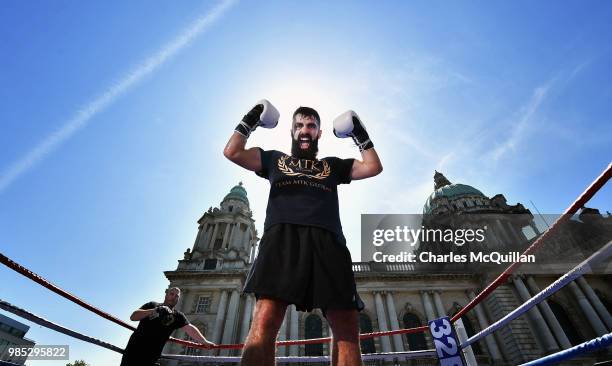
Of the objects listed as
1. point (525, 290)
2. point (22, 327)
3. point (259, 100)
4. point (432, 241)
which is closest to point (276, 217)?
point (259, 100)

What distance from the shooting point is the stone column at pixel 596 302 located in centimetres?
2114

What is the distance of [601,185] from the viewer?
177cm

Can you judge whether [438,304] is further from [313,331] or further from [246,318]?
[246,318]

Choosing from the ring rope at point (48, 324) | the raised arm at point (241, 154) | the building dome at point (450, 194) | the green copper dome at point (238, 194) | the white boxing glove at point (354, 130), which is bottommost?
the ring rope at point (48, 324)

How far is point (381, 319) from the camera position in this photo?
22.0 m

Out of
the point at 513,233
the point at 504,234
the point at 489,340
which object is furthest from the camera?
the point at 513,233

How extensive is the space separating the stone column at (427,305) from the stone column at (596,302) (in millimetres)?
12184

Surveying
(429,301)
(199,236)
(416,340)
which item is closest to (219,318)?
(199,236)

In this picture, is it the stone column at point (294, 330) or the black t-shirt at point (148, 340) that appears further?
the stone column at point (294, 330)

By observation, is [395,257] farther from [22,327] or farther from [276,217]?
[22,327]

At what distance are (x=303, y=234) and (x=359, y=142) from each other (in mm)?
1182

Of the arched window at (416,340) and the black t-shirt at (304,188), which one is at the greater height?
the arched window at (416,340)

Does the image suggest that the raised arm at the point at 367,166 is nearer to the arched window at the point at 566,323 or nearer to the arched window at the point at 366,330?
the arched window at the point at 366,330

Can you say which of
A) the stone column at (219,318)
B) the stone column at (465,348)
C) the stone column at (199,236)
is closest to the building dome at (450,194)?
the stone column at (199,236)
